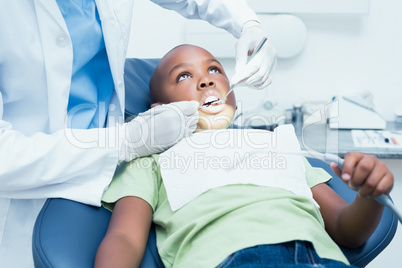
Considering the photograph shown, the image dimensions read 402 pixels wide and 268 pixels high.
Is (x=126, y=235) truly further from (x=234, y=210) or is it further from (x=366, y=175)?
(x=366, y=175)

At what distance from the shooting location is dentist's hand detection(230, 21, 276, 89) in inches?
49.6

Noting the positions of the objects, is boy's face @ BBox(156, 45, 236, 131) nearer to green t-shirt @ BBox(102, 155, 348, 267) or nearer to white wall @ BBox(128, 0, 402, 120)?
green t-shirt @ BBox(102, 155, 348, 267)

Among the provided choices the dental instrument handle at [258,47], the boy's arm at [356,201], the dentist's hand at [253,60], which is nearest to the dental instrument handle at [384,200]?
the boy's arm at [356,201]

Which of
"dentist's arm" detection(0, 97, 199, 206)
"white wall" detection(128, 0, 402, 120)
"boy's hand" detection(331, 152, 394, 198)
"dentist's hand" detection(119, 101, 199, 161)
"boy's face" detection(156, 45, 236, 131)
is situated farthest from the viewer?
"white wall" detection(128, 0, 402, 120)

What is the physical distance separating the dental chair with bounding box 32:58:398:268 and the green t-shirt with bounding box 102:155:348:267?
0.05 m

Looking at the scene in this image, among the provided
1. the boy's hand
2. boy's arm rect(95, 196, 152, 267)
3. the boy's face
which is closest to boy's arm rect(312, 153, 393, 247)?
the boy's hand

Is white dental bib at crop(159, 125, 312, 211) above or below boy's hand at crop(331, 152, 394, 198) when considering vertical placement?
below

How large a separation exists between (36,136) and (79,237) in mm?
Result: 273

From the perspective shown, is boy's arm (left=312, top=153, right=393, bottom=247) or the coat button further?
the coat button

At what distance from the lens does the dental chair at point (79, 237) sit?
894mm

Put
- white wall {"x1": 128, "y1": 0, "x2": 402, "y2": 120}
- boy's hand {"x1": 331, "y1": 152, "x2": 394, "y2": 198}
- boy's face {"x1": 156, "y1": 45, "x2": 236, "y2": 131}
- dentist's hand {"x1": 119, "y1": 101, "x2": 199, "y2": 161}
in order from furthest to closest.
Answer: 1. white wall {"x1": 128, "y1": 0, "x2": 402, "y2": 120}
2. boy's face {"x1": 156, "y1": 45, "x2": 236, "y2": 131}
3. dentist's hand {"x1": 119, "y1": 101, "x2": 199, "y2": 161}
4. boy's hand {"x1": 331, "y1": 152, "x2": 394, "y2": 198}

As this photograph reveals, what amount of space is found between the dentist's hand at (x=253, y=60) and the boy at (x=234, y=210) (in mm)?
101

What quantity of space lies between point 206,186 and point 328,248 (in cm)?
31

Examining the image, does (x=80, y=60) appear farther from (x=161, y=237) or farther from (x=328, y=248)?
(x=328, y=248)
